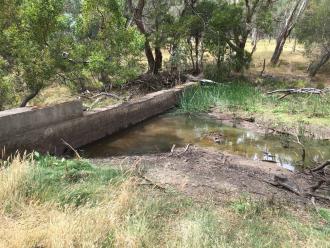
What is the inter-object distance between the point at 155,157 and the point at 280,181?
2712 millimetres

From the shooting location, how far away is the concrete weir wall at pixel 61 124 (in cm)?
896

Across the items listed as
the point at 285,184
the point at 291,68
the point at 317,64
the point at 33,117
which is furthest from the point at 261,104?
the point at 291,68

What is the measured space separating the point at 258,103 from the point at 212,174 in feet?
29.3

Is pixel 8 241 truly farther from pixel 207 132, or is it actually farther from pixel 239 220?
pixel 207 132

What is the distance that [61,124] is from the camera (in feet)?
34.3

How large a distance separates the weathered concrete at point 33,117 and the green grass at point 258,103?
6.27 meters

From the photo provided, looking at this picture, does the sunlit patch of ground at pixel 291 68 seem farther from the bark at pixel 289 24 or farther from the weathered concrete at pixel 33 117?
the weathered concrete at pixel 33 117

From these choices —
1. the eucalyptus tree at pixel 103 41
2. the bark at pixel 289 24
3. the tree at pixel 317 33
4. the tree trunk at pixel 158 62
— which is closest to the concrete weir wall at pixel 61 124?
the eucalyptus tree at pixel 103 41

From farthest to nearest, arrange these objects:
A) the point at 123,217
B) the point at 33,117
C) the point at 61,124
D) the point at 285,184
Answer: the point at 61,124 → the point at 33,117 → the point at 285,184 → the point at 123,217

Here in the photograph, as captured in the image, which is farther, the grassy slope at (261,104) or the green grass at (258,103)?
the green grass at (258,103)

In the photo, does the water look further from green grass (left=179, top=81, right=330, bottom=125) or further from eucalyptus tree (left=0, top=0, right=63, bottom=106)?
eucalyptus tree (left=0, top=0, right=63, bottom=106)

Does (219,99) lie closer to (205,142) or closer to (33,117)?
(205,142)

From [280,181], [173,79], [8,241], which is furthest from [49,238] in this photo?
[173,79]

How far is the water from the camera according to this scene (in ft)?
36.2
